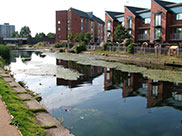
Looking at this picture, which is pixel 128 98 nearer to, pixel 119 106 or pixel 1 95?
pixel 119 106

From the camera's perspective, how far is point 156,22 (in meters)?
41.1

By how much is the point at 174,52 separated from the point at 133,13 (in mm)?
22241

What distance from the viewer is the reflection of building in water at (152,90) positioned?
11414 mm

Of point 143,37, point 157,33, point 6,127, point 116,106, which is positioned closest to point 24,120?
point 6,127

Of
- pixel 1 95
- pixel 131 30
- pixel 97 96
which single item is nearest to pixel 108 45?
pixel 131 30

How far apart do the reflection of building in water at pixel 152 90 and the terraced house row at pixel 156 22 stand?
25.3 meters

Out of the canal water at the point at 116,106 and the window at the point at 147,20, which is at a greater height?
the window at the point at 147,20

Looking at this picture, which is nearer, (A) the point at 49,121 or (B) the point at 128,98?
(A) the point at 49,121

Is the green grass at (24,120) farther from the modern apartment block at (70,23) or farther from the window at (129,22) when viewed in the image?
the modern apartment block at (70,23)

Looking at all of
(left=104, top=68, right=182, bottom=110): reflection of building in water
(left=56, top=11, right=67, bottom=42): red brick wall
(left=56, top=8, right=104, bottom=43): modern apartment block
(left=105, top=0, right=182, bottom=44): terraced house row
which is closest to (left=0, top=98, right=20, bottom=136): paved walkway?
(left=104, top=68, right=182, bottom=110): reflection of building in water

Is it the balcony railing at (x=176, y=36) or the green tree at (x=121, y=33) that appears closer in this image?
the balcony railing at (x=176, y=36)

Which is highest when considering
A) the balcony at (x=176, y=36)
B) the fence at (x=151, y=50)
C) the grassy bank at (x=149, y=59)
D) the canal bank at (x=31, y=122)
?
the balcony at (x=176, y=36)

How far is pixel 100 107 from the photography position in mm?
10125

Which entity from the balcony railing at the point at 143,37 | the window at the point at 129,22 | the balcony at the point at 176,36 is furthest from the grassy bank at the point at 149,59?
the window at the point at 129,22
